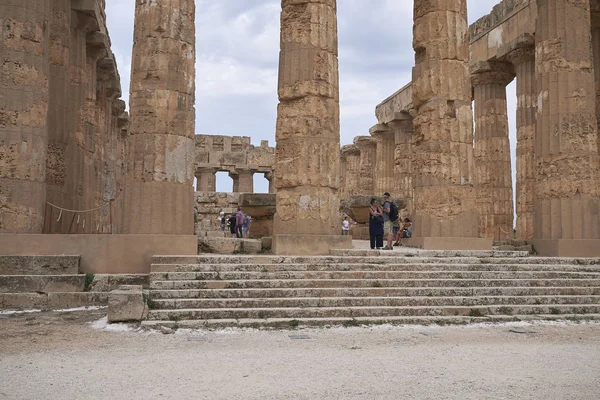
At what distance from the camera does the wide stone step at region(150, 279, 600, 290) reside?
26.3 ft

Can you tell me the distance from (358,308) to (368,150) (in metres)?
24.4

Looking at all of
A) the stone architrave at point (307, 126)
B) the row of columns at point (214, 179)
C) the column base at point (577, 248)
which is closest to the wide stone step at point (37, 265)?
the stone architrave at point (307, 126)

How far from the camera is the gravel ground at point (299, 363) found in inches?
165

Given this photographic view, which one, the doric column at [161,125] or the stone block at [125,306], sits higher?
the doric column at [161,125]

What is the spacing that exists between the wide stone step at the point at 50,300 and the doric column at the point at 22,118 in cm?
167

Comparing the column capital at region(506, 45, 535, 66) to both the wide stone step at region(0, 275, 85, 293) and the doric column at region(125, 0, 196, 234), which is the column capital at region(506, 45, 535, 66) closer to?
the doric column at region(125, 0, 196, 234)

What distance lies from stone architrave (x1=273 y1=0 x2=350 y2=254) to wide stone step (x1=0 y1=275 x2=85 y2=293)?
3.92m

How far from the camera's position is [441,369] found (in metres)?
4.93

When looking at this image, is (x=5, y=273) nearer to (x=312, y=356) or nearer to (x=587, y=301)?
(x=312, y=356)

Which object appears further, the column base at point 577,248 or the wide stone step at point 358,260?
the column base at point 577,248

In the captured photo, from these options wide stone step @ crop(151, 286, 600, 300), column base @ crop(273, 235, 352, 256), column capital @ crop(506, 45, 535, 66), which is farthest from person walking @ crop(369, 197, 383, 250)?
column capital @ crop(506, 45, 535, 66)

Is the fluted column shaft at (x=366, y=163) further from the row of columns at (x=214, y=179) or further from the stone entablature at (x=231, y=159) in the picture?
the row of columns at (x=214, y=179)

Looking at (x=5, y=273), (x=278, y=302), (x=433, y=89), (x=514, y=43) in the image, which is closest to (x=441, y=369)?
(x=278, y=302)

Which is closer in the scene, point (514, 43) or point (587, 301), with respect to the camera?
point (587, 301)
